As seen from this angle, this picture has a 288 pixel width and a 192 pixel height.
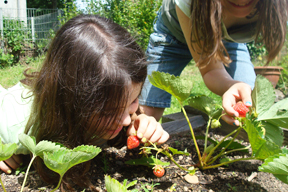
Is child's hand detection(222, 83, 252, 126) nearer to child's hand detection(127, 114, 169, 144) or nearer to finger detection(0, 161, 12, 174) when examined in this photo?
child's hand detection(127, 114, 169, 144)

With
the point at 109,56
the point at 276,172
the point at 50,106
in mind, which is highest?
the point at 109,56

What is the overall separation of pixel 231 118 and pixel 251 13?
78 cm

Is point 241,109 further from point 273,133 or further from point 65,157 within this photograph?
point 65,157

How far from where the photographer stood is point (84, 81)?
81 centimetres

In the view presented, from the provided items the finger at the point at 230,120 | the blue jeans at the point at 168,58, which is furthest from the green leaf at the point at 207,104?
the blue jeans at the point at 168,58

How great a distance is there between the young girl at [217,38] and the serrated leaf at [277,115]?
2.6 inches

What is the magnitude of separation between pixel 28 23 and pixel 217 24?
548 centimetres

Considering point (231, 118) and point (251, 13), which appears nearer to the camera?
point (231, 118)

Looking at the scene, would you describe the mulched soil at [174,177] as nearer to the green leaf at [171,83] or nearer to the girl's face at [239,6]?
the green leaf at [171,83]

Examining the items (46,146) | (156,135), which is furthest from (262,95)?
(46,146)

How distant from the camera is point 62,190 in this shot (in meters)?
0.82

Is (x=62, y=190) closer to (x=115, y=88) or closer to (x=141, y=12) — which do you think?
(x=115, y=88)

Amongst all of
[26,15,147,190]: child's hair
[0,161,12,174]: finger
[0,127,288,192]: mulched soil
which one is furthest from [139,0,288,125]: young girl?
[0,161,12,174]: finger

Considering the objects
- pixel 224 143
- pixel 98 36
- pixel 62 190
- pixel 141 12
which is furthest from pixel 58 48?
pixel 141 12
